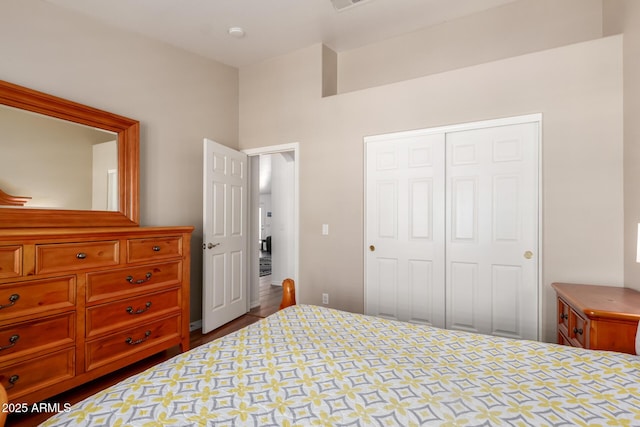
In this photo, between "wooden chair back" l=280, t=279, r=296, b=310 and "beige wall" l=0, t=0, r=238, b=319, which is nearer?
"wooden chair back" l=280, t=279, r=296, b=310

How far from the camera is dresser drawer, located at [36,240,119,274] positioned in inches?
77.3

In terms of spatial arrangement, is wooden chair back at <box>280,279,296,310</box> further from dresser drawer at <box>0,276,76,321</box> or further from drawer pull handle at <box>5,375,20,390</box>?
drawer pull handle at <box>5,375,20,390</box>

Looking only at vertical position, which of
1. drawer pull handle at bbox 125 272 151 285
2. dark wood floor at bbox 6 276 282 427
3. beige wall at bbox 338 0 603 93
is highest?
beige wall at bbox 338 0 603 93

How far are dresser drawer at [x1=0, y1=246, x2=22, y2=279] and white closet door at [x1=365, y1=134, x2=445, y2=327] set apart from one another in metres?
2.60

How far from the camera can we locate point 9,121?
229 centimetres

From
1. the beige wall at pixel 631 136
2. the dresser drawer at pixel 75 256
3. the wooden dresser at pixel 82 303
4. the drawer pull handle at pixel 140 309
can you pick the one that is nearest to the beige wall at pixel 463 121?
the beige wall at pixel 631 136

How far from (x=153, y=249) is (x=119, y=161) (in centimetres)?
93

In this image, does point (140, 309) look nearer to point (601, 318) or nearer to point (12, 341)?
point (12, 341)

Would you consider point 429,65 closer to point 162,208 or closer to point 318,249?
point 318,249

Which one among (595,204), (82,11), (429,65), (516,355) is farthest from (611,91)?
(82,11)

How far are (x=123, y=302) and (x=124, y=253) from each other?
0.35 meters

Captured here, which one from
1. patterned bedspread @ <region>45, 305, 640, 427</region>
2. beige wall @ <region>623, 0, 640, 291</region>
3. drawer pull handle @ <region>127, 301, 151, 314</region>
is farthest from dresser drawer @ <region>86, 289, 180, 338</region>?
beige wall @ <region>623, 0, 640, 291</region>

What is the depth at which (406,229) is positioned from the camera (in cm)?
314

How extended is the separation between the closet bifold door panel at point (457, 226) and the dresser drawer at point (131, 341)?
178cm
